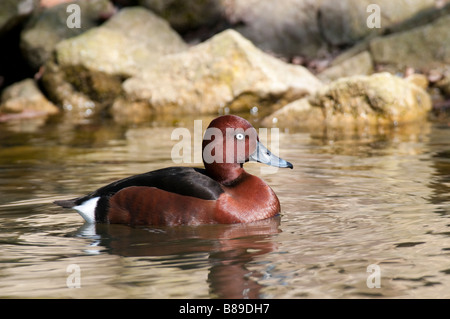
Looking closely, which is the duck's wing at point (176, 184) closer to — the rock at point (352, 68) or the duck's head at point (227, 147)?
the duck's head at point (227, 147)

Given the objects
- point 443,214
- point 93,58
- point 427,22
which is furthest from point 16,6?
Result: point 443,214

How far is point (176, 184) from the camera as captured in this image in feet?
18.0

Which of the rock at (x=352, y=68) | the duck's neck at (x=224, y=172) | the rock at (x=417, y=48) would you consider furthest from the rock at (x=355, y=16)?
the duck's neck at (x=224, y=172)

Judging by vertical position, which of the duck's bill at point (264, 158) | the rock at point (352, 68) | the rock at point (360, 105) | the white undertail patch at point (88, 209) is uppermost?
the rock at point (352, 68)

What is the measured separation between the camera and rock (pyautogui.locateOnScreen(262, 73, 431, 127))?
11.5 metres

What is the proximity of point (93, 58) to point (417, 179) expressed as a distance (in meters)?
9.32

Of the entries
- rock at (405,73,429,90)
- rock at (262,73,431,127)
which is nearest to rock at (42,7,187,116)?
rock at (262,73,431,127)

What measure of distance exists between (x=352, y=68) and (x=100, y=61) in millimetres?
4847

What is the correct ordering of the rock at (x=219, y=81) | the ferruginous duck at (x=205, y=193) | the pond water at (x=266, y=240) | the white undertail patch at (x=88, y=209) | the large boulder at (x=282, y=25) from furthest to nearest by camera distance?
1. the large boulder at (x=282, y=25)
2. the rock at (x=219, y=81)
3. the white undertail patch at (x=88, y=209)
4. the ferruginous duck at (x=205, y=193)
5. the pond water at (x=266, y=240)

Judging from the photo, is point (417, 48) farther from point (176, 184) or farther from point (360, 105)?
point (176, 184)

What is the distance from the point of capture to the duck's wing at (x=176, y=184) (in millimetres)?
5438

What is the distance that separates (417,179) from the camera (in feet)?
23.1

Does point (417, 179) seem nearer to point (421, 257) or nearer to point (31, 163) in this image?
point (421, 257)

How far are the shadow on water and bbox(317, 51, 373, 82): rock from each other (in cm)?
950
